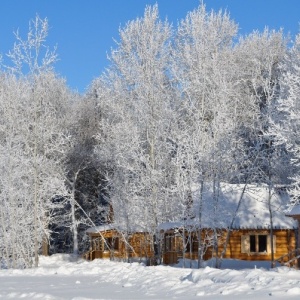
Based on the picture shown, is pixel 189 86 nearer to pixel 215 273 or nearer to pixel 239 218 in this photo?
pixel 239 218

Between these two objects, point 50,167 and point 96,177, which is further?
point 96,177

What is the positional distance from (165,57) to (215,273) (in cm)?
1703

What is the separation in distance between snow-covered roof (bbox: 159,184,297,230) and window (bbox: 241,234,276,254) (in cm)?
120

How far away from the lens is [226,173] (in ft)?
95.5

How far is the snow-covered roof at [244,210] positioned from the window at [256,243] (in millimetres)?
1200

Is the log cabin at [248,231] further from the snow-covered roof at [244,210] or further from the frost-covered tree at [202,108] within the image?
the frost-covered tree at [202,108]

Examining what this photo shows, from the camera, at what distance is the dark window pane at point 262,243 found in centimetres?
3484

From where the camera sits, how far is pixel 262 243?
3488cm

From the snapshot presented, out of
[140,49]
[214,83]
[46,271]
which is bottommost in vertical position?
[46,271]

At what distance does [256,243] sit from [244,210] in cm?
188

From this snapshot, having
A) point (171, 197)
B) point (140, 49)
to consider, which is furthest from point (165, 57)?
point (171, 197)

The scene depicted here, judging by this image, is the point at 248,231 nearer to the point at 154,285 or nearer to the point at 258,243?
the point at 258,243

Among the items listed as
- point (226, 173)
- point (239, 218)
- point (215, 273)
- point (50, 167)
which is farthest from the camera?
point (50, 167)

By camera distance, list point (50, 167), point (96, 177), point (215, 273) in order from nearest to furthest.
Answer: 1. point (215, 273)
2. point (50, 167)
3. point (96, 177)
